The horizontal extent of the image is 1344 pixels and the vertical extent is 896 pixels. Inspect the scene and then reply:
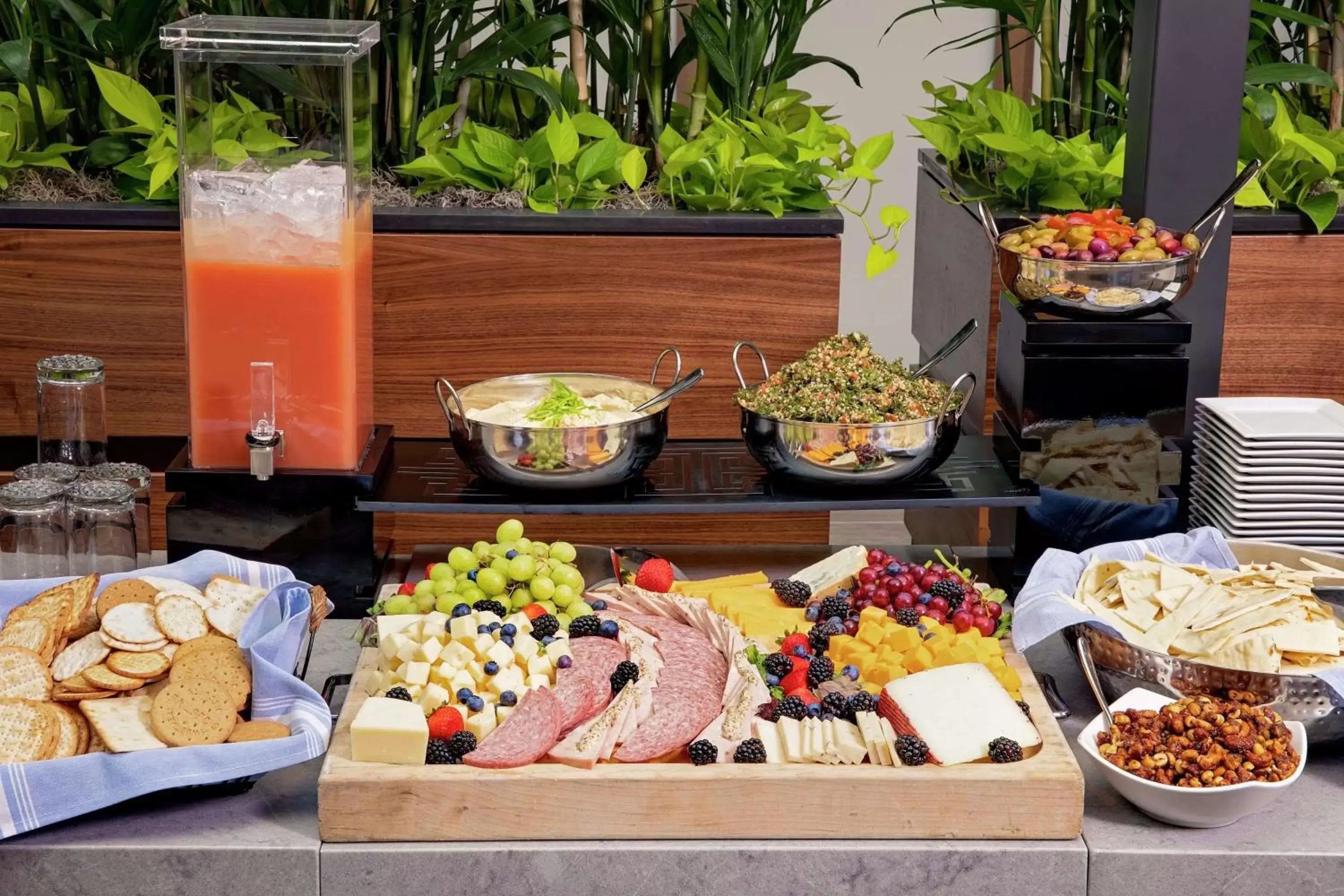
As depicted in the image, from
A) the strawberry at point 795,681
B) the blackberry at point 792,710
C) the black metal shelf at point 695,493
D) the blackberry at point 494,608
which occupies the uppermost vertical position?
the black metal shelf at point 695,493

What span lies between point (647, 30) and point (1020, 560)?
1427mm

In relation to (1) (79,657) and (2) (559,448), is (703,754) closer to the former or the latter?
(2) (559,448)

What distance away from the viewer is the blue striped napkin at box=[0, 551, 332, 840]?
1.49 metres

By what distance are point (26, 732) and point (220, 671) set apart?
20 cm

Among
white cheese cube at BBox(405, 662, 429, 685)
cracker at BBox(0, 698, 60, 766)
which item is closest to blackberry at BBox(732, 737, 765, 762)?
white cheese cube at BBox(405, 662, 429, 685)

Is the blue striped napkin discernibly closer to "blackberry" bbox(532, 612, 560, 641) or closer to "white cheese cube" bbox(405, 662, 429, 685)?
"white cheese cube" bbox(405, 662, 429, 685)

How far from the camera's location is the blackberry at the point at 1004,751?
155cm

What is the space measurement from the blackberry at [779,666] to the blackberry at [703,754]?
19 cm

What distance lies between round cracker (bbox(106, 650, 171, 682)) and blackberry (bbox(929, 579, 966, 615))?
0.88 meters

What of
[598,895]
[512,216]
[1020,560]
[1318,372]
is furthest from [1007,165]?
[598,895]

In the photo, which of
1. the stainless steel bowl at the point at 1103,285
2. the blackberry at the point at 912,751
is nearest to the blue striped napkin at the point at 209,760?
the blackberry at the point at 912,751

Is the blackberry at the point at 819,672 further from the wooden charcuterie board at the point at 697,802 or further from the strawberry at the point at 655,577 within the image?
the strawberry at the point at 655,577

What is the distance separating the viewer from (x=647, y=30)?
3080mm

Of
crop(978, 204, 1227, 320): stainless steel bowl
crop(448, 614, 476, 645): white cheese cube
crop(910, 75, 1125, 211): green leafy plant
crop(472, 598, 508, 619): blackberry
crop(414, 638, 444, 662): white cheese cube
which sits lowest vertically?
crop(472, 598, 508, 619): blackberry
